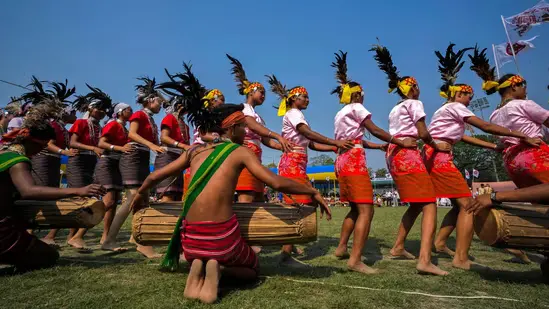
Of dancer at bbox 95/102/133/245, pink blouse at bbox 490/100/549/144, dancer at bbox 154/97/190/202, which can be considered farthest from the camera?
dancer at bbox 95/102/133/245

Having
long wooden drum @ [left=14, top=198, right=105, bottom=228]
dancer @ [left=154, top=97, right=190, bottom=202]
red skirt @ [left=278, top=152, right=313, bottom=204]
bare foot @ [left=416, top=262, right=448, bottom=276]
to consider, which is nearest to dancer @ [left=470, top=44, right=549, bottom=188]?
bare foot @ [left=416, top=262, right=448, bottom=276]

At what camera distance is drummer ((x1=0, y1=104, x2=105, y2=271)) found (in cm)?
323

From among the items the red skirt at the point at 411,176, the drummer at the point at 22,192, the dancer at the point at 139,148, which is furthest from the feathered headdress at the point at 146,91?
the red skirt at the point at 411,176

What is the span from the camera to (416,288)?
121 inches

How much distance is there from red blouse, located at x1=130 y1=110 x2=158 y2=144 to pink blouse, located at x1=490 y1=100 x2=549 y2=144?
518 cm

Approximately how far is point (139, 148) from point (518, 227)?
497 cm

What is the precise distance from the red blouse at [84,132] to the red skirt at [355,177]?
450cm

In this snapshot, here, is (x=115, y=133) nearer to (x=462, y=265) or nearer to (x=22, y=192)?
(x=22, y=192)

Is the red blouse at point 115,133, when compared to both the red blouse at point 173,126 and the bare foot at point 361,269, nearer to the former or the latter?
the red blouse at point 173,126

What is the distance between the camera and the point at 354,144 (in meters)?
4.24

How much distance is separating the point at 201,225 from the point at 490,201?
2.66m

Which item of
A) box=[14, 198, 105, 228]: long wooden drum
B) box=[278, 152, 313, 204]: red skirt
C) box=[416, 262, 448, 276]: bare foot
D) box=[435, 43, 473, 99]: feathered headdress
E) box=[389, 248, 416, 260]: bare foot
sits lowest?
box=[416, 262, 448, 276]: bare foot

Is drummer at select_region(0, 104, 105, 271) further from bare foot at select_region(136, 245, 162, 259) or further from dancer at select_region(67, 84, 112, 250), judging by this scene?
dancer at select_region(67, 84, 112, 250)

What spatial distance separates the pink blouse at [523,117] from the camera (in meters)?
4.12
